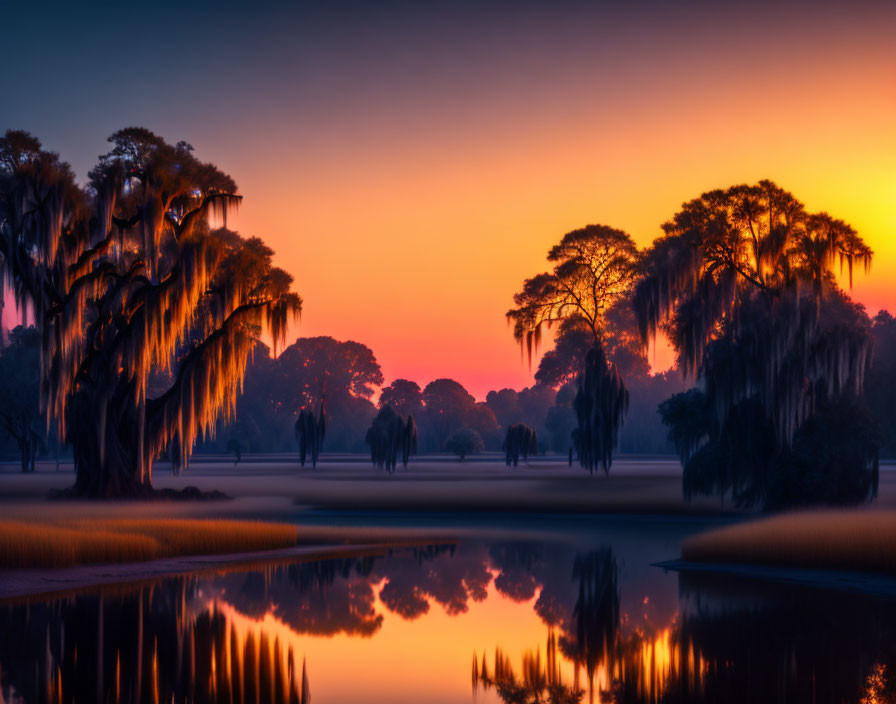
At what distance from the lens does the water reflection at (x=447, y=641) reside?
9.05 meters

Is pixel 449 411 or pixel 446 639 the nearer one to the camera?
pixel 446 639

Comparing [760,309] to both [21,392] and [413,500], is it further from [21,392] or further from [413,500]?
[21,392]

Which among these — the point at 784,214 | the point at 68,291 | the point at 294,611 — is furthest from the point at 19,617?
the point at 784,214

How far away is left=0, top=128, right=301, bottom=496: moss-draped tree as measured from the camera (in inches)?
1227

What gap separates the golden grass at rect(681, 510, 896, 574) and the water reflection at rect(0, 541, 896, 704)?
→ 9.12 feet

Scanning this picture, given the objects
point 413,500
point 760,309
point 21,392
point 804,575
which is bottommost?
point 413,500

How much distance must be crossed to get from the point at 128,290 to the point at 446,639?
2533cm

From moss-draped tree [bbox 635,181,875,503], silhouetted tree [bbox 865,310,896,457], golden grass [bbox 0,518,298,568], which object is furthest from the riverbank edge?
silhouetted tree [bbox 865,310,896,457]

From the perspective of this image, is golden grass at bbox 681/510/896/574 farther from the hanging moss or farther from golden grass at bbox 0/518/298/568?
the hanging moss

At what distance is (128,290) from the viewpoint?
33.6 metres

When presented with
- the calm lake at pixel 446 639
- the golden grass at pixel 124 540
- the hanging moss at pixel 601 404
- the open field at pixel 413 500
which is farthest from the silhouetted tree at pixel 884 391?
the calm lake at pixel 446 639

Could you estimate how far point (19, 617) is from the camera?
1242cm

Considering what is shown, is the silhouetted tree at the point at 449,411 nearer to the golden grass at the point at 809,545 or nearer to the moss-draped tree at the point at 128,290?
the moss-draped tree at the point at 128,290

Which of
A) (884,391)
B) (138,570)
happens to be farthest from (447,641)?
(884,391)
